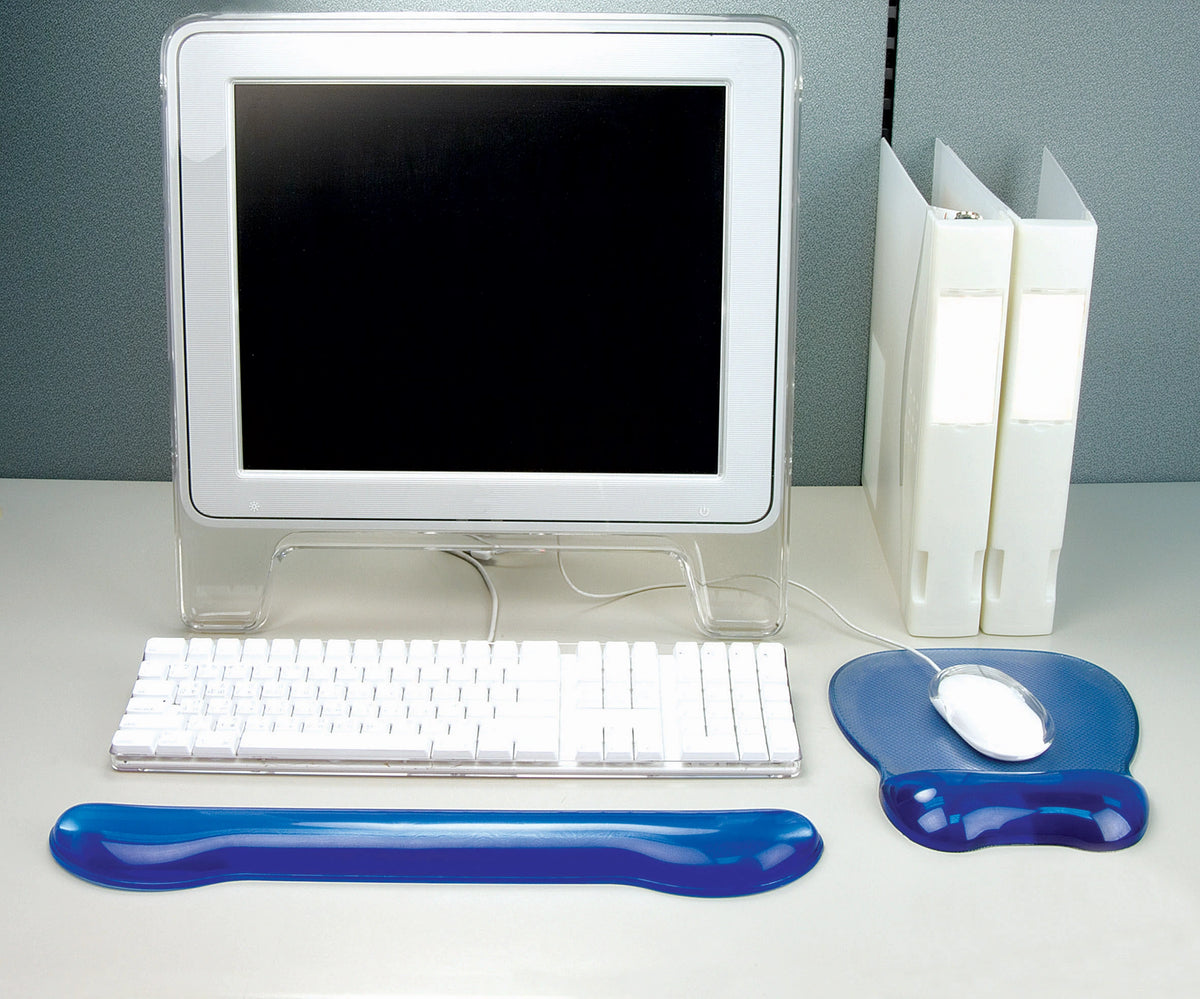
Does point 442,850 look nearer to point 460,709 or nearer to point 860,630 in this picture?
point 460,709

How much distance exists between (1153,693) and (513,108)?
21.5 inches

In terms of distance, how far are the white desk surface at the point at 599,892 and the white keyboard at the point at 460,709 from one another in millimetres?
14

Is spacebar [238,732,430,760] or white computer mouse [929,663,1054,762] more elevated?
white computer mouse [929,663,1054,762]

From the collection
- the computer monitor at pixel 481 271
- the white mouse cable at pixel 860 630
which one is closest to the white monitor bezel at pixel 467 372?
the computer monitor at pixel 481 271

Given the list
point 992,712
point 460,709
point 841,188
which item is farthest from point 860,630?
point 841,188

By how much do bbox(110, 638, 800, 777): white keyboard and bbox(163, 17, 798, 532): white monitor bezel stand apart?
0.10m

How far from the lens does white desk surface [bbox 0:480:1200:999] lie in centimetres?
51

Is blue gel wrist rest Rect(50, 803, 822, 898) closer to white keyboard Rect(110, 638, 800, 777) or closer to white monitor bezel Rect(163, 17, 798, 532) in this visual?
white keyboard Rect(110, 638, 800, 777)

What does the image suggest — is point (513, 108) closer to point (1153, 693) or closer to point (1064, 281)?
point (1064, 281)

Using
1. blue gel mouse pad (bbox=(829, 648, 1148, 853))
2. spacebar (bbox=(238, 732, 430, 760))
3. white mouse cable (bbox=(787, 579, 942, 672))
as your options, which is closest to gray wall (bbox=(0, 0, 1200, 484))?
white mouse cable (bbox=(787, 579, 942, 672))

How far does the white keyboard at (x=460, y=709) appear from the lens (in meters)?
0.64

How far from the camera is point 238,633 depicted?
2.65 ft

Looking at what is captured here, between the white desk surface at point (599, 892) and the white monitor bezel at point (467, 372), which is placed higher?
the white monitor bezel at point (467, 372)

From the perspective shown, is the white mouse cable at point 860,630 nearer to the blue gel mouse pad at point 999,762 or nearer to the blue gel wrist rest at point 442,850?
the blue gel mouse pad at point 999,762
